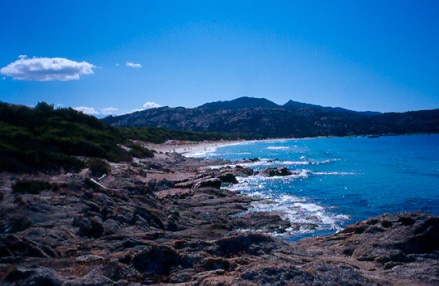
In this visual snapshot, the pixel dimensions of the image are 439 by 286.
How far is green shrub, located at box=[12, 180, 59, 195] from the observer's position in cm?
1648

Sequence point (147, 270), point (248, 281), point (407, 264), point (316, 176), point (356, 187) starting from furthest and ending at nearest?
point (316, 176) → point (356, 187) → point (407, 264) → point (147, 270) → point (248, 281)

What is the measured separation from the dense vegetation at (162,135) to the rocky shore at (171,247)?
71185 mm

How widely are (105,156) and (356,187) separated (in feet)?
85.6

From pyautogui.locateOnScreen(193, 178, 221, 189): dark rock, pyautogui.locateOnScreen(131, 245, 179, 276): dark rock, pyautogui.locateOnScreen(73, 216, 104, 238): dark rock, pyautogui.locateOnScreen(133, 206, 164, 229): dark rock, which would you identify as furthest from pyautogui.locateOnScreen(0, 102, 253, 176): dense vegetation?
pyautogui.locateOnScreen(131, 245, 179, 276): dark rock

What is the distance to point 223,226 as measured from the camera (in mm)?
17047

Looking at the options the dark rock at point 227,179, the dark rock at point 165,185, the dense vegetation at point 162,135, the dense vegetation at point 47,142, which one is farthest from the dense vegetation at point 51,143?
the dense vegetation at point 162,135

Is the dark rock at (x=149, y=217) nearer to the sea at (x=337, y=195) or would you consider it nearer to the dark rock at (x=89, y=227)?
the dark rock at (x=89, y=227)

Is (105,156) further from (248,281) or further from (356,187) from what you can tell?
(248,281)

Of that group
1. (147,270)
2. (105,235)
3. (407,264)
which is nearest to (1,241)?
(105,235)

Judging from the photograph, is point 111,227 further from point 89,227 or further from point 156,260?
point 156,260

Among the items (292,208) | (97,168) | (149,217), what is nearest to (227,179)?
(292,208)

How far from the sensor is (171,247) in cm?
898

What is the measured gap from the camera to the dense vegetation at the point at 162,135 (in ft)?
305

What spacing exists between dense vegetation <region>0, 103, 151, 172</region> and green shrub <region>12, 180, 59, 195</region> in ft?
10.9
